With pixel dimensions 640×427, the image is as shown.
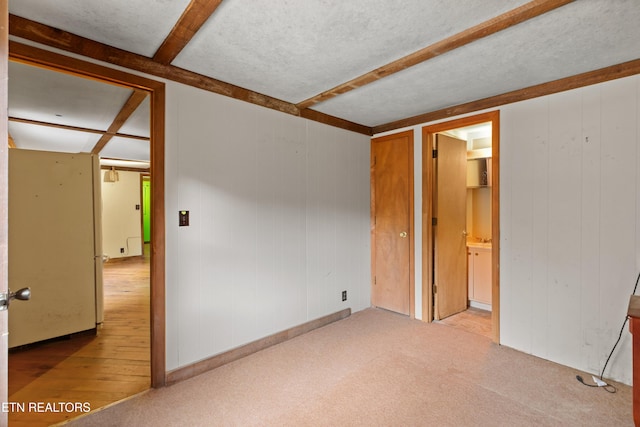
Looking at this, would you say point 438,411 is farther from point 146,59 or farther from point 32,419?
point 146,59

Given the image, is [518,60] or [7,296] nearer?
[7,296]

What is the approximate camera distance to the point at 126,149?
210 inches

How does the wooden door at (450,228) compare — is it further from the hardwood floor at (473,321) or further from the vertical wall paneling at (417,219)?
the vertical wall paneling at (417,219)

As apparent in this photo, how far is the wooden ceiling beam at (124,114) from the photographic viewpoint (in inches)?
107

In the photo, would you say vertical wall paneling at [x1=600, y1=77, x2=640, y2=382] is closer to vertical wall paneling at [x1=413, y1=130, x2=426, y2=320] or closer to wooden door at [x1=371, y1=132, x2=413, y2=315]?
vertical wall paneling at [x1=413, y1=130, x2=426, y2=320]

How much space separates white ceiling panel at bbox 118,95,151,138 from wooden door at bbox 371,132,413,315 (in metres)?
2.62

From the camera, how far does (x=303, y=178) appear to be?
10.3ft

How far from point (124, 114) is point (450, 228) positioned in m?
3.93

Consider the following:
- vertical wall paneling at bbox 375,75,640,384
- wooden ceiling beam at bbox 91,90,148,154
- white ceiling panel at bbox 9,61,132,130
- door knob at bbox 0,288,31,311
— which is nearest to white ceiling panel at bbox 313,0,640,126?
vertical wall paneling at bbox 375,75,640,384

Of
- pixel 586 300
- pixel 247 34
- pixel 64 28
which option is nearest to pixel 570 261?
pixel 586 300

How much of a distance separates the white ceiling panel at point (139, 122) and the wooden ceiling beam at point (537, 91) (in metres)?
2.80

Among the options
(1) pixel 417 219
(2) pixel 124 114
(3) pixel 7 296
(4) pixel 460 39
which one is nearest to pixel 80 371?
(3) pixel 7 296

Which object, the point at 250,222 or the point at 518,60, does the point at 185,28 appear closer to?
the point at 250,222

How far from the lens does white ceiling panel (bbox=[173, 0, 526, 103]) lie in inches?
61.5
